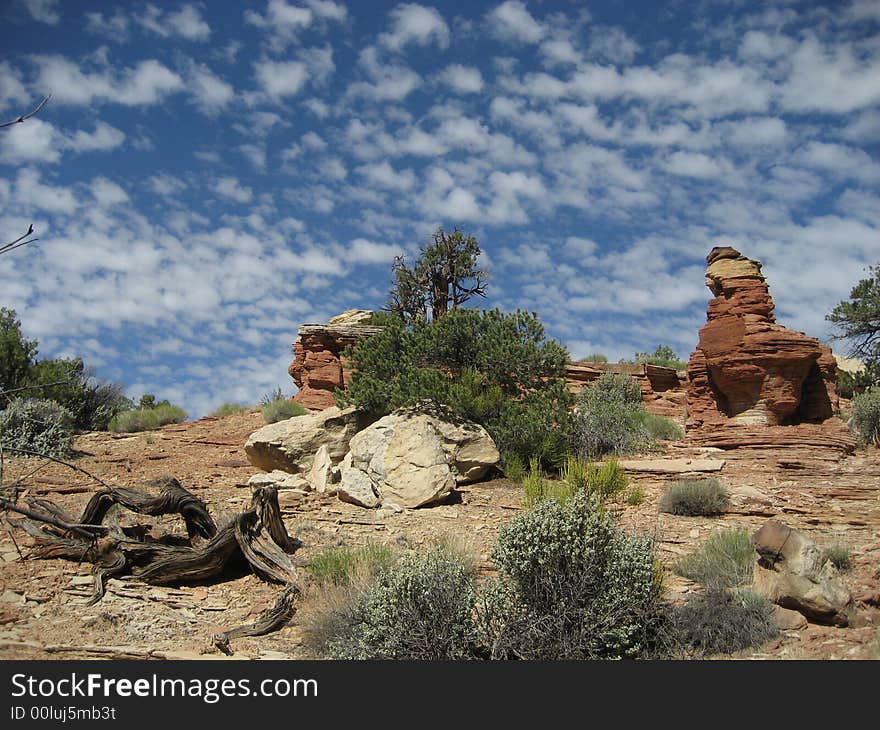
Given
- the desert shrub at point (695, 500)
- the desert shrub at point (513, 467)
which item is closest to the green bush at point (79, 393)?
the desert shrub at point (513, 467)

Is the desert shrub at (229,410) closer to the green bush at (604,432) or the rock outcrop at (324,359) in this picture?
the rock outcrop at (324,359)

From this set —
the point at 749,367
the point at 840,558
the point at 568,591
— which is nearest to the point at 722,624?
the point at 568,591

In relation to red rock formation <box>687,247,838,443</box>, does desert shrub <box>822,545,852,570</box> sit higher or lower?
lower

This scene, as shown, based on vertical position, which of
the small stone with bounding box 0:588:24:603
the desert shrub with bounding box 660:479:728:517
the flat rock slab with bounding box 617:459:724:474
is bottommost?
the small stone with bounding box 0:588:24:603

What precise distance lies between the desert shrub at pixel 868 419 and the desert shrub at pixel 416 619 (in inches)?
558

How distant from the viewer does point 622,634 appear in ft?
19.1

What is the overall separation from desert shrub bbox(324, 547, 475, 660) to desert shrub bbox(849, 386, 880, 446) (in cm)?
1418

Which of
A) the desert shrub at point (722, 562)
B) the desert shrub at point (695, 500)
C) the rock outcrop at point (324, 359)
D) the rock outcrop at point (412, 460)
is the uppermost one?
the rock outcrop at point (324, 359)

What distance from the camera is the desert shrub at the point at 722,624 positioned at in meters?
6.07

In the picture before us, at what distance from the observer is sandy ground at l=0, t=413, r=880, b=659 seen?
633 cm

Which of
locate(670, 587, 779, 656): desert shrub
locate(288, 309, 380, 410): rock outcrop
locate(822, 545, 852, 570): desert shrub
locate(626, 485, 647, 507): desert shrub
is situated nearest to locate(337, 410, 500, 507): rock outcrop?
locate(626, 485, 647, 507): desert shrub

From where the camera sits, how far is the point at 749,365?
19.5 metres

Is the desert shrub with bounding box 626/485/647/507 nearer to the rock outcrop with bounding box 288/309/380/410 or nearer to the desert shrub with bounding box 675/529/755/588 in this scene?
the desert shrub with bounding box 675/529/755/588

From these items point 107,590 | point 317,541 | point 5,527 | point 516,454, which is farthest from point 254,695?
point 516,454
